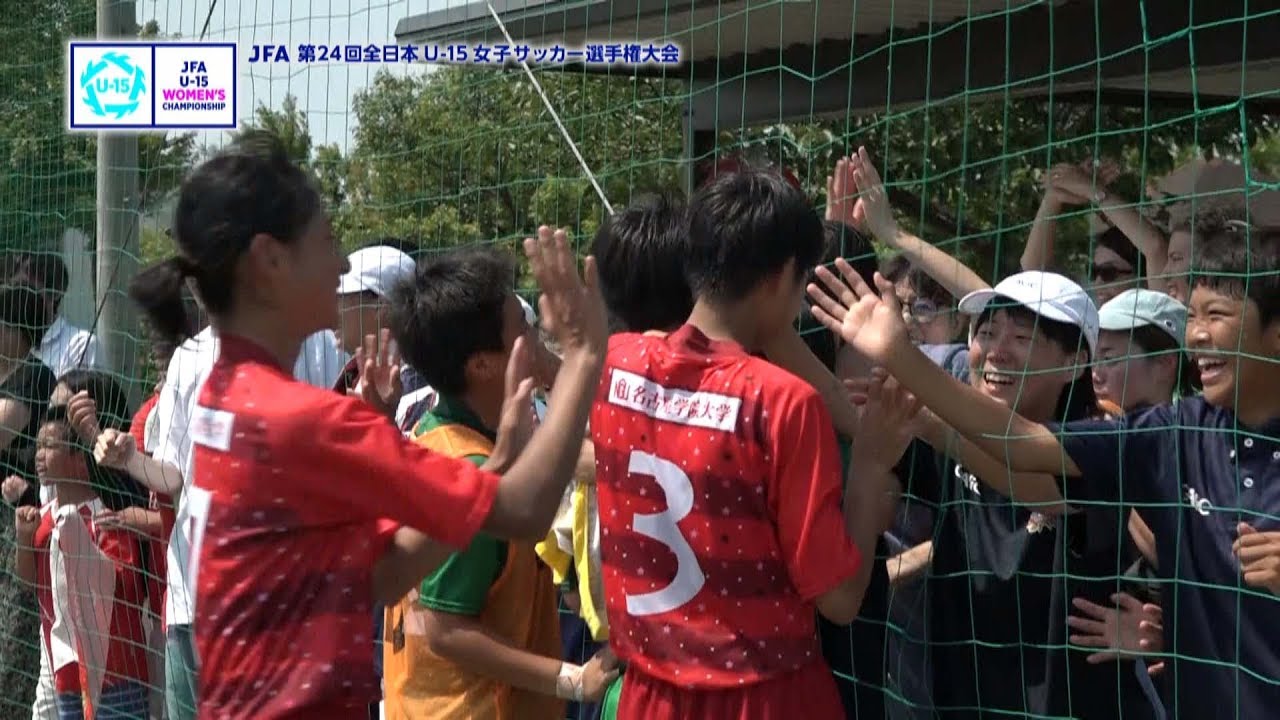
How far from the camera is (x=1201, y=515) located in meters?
2.77

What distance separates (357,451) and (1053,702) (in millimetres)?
1502

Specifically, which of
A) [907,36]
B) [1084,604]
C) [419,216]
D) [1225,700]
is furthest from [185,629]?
[907,36]

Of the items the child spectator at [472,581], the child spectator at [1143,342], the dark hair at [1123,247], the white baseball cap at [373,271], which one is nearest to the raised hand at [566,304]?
the child spectator at [472,581]

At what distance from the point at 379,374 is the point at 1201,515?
182 centimetres

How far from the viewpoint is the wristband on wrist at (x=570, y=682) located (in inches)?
121

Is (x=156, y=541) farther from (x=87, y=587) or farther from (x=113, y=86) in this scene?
(x=113, y=86)

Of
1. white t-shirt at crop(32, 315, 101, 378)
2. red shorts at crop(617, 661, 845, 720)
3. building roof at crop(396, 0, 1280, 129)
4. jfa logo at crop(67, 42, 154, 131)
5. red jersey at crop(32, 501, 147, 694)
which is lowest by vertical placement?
red jersey at crop(32, 501, 147, 694)

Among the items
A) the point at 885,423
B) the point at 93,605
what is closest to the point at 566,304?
the point at 885,423

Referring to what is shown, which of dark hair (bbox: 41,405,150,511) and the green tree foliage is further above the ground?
the green tree foliage

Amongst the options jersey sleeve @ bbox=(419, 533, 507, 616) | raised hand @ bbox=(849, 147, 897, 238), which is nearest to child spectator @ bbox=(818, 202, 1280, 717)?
raised hand @ bbox=(849, 147, 897, 238)

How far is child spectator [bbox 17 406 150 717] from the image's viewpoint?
16.2 feet

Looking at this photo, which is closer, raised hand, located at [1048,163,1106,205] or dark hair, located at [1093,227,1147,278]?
raised hand, located at [1048,163,1106,205]

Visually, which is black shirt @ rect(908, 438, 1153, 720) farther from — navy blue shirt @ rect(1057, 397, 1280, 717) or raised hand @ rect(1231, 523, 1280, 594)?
raised hand @ rect(1231, 523, 1280, 594)

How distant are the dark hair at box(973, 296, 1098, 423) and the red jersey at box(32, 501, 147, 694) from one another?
2935 mm
